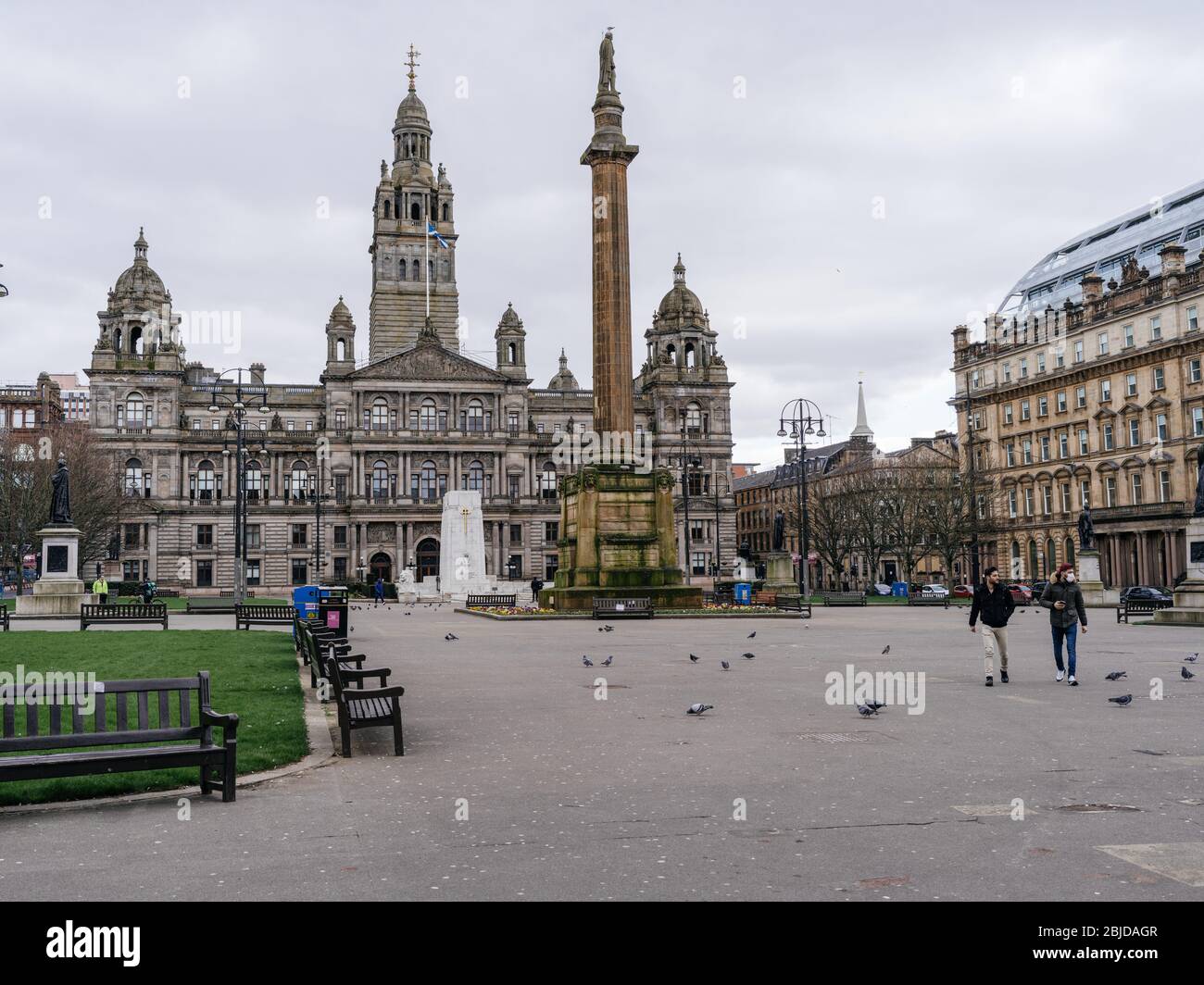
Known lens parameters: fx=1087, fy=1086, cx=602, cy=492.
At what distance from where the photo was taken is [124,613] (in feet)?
99.3

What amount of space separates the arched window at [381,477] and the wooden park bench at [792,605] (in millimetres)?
55247

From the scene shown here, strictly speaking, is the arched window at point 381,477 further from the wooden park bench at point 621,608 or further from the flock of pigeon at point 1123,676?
the flock of pigeon at point 1123,676

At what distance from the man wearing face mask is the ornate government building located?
245 feet

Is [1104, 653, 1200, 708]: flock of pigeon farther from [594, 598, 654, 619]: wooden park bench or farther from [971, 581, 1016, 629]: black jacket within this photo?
[594, 598, 654, 619]: wooden park bench

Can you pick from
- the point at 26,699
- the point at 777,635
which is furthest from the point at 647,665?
the point at 26,699

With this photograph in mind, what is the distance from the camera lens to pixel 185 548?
296 ft

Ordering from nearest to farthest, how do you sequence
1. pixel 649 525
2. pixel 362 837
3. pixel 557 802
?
1. pixel 362 837
2. pixel 557 802
3. pixel 649 525

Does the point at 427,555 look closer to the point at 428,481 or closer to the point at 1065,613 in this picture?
the point at 428,481

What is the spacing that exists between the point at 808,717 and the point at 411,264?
92969mm

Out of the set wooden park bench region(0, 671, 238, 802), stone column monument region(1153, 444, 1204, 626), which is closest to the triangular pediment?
stone column monument region(1153, 444, 1204, 626)

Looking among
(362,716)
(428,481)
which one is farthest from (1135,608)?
(428,481)

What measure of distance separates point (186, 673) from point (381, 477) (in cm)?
7854

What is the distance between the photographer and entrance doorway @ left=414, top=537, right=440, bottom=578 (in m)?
92.1

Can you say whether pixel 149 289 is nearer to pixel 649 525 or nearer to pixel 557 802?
pixel 649 525
